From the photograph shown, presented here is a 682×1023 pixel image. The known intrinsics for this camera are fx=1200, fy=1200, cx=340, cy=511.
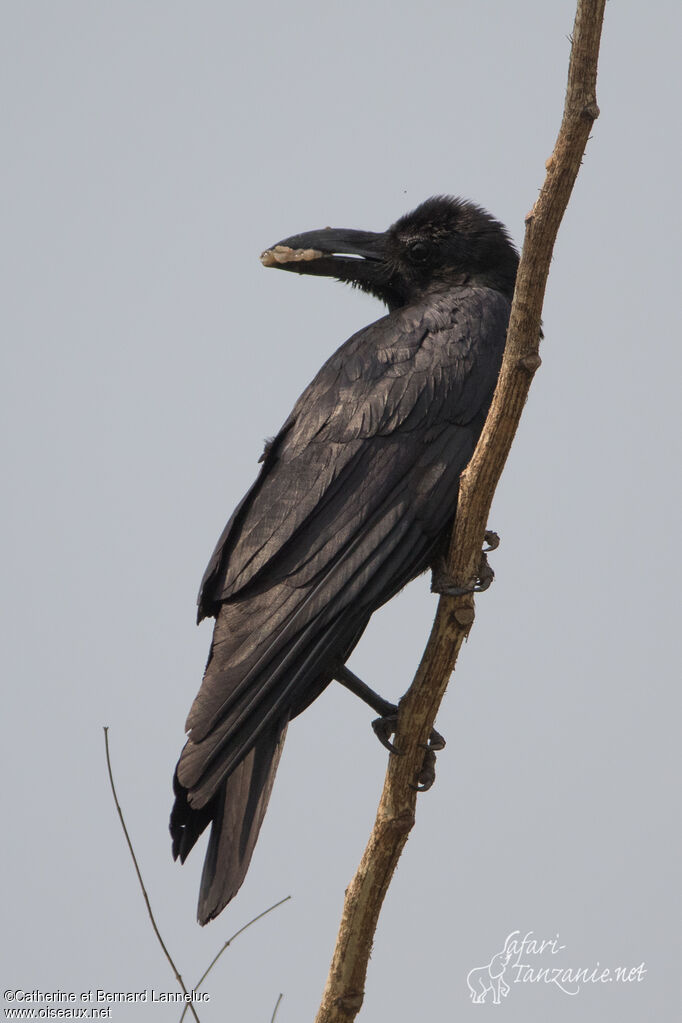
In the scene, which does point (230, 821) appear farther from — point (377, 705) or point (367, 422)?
point (367, 422)

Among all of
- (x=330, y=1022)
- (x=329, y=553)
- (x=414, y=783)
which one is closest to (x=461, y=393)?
(x=329, y=553)

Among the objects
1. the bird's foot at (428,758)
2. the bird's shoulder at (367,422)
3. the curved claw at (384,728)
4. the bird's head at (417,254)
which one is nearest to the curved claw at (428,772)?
the bird's foot at (428,758)

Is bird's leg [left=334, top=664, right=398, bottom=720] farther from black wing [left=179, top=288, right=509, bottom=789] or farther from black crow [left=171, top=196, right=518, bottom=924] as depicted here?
black wing [left=179, top=288, right=509, bottom=789]

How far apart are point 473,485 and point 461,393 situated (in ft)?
3.05

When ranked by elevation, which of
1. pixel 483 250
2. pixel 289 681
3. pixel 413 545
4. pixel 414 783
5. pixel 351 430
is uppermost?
pixel 483 250

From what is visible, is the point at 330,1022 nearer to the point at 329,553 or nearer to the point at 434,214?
the point at 329,553

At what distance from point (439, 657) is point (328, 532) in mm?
740

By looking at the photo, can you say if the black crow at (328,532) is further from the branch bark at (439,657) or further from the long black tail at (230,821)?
the branch bark at (439,657)

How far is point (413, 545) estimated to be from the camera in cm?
454

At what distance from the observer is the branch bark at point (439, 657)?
3.92m

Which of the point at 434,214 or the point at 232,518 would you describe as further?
the point at 434,214

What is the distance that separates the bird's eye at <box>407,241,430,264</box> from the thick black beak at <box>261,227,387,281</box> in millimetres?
148

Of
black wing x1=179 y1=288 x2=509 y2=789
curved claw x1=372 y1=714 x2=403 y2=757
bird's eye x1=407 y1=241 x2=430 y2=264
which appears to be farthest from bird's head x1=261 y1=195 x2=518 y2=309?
curved claw x1=372 y1=714 x2=403 y2=757

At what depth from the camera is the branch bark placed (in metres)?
3.92
